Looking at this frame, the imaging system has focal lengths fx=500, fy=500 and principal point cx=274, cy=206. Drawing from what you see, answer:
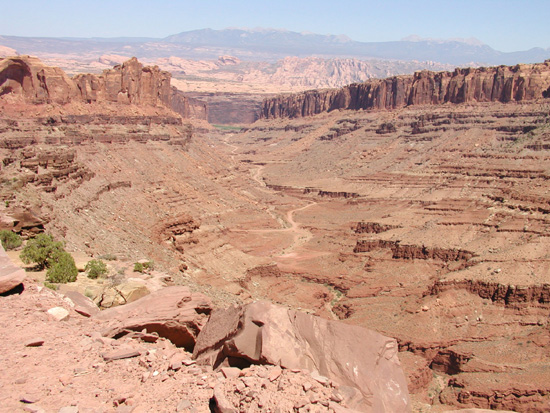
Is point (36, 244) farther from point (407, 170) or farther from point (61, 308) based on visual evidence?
point (407, 170)

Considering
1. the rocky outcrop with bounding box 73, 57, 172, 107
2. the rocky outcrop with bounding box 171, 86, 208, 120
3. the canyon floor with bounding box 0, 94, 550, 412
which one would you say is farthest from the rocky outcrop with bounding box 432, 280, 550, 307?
the rocky outcrop with bounding box 171, 86, 208, 120

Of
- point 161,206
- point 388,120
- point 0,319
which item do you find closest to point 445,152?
point 388,120

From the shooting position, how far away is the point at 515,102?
91188 mm

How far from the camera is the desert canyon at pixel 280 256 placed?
10.3m

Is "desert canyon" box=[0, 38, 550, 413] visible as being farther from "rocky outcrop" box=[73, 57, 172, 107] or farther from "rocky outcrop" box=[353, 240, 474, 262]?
"rocky outcrop" box=[73, 57, 172, 107]

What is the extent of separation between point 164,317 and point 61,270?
614 centimetres

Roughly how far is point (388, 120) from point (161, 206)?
248 ft

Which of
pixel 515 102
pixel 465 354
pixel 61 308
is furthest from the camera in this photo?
pixel 515 102

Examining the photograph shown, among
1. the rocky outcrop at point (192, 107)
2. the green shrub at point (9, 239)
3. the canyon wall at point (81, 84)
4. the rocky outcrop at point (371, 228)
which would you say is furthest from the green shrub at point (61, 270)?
the rocky outcrop at point (192, 107)

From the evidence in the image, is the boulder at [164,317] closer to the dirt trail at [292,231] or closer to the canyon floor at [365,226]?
the canyon floor at [365,226]

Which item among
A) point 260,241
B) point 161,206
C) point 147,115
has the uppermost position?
point 147,115

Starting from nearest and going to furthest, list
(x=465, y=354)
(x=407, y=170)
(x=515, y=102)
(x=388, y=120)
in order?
(x=465, y=354)
(x=407, y=170)
(x=515, y=102)
(x=388, y=120)

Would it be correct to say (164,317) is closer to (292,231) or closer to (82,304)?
(82,304)

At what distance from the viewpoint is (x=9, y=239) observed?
19734mm
